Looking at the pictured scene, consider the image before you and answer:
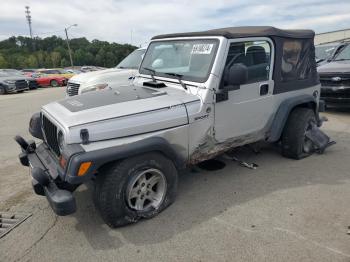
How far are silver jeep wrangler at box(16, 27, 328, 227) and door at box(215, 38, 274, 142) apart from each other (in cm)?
1

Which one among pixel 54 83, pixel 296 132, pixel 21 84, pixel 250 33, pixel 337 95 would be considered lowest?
pixel 54 83

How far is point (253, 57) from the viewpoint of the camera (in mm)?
4285

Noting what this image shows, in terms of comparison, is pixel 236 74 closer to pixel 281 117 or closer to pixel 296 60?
pixel 281 117

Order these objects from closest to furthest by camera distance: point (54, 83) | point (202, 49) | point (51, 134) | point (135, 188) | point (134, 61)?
point (135, 188), point (51, 134), point (202, 49), point (134, 61), point (54, 83)

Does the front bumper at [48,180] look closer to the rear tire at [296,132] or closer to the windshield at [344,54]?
the rear tire at [296,132]

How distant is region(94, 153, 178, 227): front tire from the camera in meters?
3.12

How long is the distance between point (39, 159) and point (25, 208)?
0.68 metres

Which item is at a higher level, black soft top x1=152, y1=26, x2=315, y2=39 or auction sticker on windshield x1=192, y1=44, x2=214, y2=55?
black soft top x1=152, y1=26, x2=315, y2=39

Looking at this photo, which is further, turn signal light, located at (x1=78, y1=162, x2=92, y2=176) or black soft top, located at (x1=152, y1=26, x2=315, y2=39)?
black soft top, located at (x1=152, y1=26, x2=315, y2=39)

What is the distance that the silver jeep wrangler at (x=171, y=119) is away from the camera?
122 inches

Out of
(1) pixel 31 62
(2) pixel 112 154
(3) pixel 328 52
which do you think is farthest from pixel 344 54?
(1) pixel 31 62

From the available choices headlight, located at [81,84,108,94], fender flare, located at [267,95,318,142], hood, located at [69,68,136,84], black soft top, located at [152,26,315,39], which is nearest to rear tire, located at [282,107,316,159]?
fender flare, located at [267,95,318,142]

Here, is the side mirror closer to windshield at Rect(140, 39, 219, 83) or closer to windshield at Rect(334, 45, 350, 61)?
windshield at Rect(140, 39, 219, 83)

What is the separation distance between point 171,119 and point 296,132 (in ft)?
7.58
